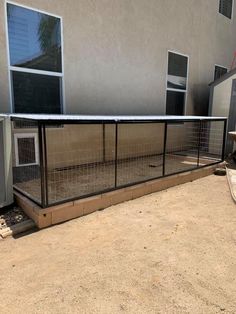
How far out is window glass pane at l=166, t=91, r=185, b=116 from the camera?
7.20 m

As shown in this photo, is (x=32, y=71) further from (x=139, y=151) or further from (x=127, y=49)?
(x=139, y=151)

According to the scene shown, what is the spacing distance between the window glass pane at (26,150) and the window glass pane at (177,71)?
4.35 meters

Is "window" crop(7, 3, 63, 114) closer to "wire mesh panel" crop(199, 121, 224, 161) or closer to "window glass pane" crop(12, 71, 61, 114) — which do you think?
"window glass pane" crop(12, 71, 61, 114)

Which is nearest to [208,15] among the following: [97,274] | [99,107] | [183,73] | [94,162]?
[183,73]

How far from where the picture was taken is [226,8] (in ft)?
28.4

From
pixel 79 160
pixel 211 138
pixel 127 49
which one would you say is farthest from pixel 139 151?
pixel 127 49

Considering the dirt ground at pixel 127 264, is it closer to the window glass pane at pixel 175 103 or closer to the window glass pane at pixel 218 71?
the window glass pane at pixel 175 103

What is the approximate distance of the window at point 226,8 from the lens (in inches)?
332

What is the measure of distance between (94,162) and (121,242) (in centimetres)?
300

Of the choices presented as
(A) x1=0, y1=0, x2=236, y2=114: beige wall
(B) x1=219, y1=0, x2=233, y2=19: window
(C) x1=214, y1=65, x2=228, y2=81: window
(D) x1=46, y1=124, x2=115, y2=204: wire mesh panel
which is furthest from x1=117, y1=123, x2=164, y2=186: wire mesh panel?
(B) x1=219, y1=0, x2=233, y2=19: window

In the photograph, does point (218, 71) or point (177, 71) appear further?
point (218, 71)

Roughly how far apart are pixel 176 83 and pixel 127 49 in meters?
2.12

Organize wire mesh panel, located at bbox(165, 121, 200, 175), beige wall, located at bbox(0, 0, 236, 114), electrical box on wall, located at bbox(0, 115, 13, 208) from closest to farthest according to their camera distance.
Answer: electrical box on wall, located at bbox(0, 115, 13, 208), beige wall, located at bbox(0, 0, 236, 114), wire mesh panel, located at bbox(165, 121, 200, 175)

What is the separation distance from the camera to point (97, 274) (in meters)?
2.20
